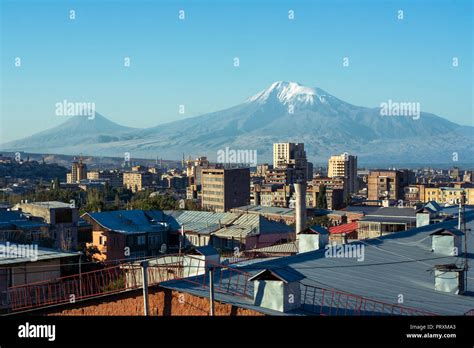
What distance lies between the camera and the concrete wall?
651 centimetres

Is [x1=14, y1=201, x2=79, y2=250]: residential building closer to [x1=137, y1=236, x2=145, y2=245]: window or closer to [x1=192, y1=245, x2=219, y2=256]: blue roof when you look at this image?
[x1=137, y1=236, x2=145, y2=245]: window

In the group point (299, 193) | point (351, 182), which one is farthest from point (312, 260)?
point (351, 182)

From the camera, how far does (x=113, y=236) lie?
1027 inches

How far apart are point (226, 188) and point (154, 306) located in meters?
64.2

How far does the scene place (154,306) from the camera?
6.83 metres

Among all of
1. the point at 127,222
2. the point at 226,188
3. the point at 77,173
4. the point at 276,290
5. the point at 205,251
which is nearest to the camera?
the point at 276,290

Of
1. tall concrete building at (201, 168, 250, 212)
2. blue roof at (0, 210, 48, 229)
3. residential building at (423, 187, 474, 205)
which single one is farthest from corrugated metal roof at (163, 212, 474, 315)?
tall concrete building at (201, 168, 250, 212)

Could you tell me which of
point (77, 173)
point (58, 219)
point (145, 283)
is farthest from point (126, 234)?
point (77, 173)

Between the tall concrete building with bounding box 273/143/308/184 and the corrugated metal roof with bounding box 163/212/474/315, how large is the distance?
74121mm

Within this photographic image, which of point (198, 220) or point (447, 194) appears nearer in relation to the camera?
point (198, 220)

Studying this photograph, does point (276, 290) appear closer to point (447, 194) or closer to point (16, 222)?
point (16, 222)

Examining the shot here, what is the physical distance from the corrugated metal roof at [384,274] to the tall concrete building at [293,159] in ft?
243
